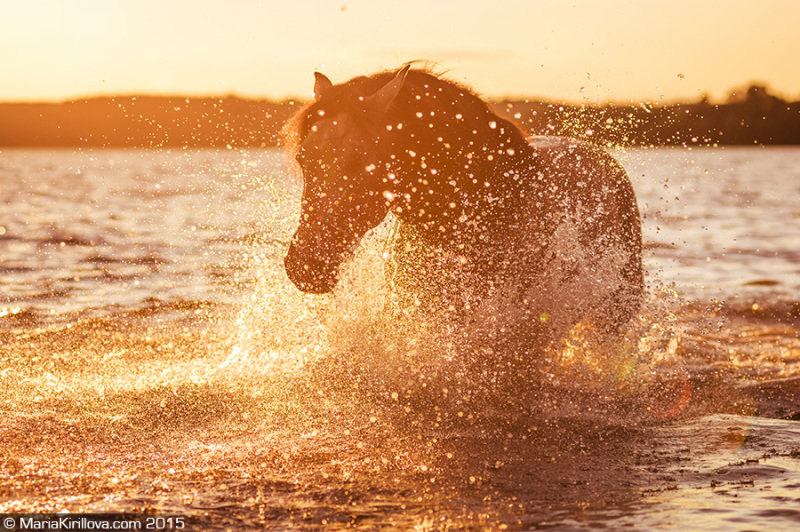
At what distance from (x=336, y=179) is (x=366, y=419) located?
159cm

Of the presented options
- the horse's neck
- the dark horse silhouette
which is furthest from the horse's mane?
the horse's neck

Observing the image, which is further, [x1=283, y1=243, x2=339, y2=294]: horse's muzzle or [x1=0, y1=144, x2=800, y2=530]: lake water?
[x1=283, y1=243, x2=339, y2=294]: horse's muzzle

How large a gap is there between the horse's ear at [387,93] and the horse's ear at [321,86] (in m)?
0.33

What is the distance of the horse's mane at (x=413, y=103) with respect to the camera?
5.52 meters

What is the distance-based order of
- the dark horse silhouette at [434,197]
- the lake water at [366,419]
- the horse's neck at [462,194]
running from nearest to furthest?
1. the lake water at [366,419]
2. the dark horse silhouette at [434,197]
3. the horse's neck at [462,194]

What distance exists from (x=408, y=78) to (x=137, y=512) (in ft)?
10.1

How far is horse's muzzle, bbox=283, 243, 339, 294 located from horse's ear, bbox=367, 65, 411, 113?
99 centimetres

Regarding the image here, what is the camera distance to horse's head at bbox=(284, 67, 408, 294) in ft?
17.7

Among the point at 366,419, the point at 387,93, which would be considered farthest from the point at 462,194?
the point at 366,419

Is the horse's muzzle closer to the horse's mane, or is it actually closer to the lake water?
the lake water

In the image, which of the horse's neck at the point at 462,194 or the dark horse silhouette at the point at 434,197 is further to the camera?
the horse's neck at the point at 462,194

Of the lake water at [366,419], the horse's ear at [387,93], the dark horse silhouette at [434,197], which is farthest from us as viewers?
the dark horse silhouette at [434,197]

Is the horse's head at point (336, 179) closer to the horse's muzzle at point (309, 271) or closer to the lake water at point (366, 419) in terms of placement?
the horse's muzzle at point (309, 271)

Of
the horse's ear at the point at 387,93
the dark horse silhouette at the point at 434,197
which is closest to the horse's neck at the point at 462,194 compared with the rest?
the dark horse silhouette at the point at 434,197
